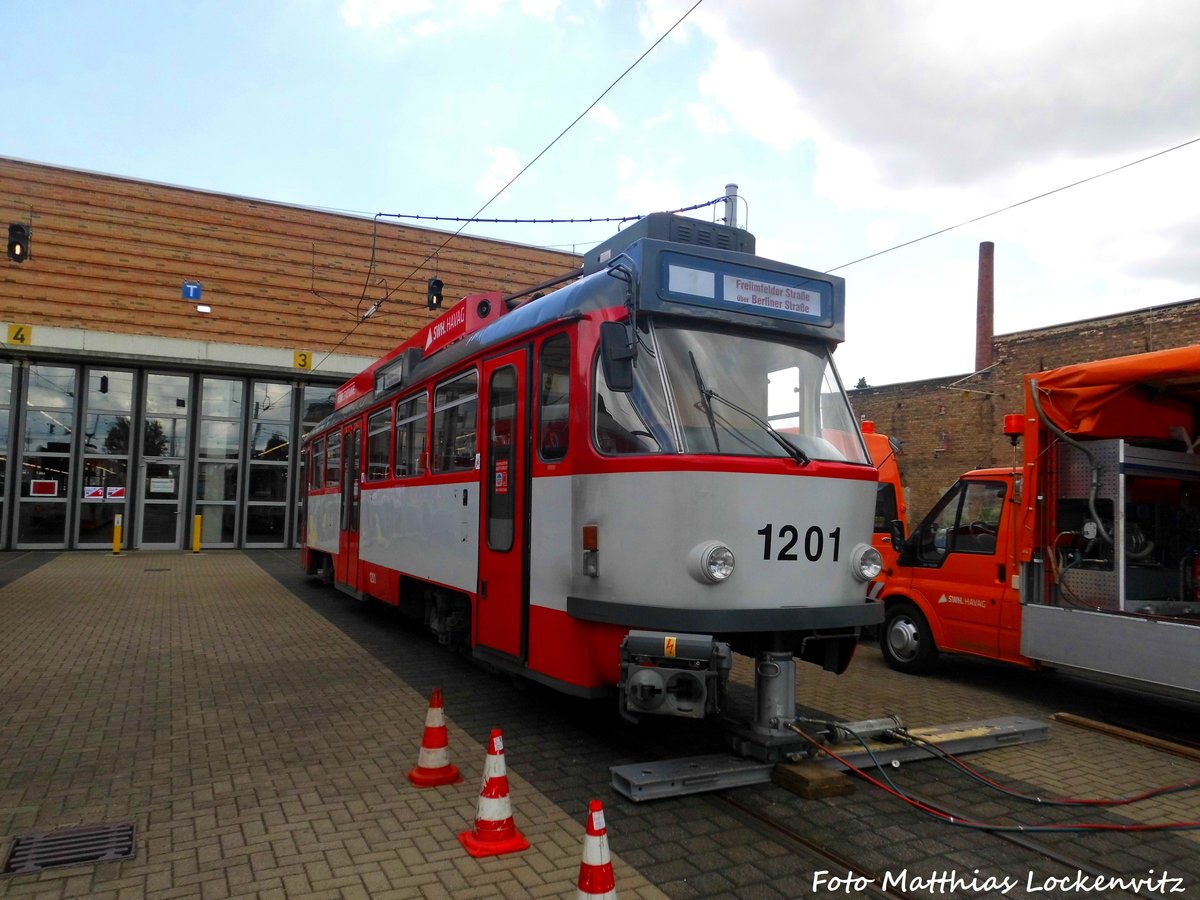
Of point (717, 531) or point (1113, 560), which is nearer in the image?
point (717, 531)

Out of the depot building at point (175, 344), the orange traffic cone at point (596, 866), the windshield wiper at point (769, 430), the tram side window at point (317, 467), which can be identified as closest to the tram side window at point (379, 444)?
the tram side window at point (317, 467)

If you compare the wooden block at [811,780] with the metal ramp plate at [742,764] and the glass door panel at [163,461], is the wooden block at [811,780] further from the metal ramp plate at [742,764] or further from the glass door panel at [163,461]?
the glass door panel at [163,461]

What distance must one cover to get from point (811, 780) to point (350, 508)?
330 inches

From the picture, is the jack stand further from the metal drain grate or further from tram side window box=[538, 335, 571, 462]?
the metal drain grate

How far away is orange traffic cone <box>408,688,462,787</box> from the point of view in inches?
208

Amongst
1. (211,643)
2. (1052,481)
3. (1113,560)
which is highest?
(1052,481)

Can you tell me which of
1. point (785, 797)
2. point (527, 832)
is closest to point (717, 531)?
point (785, 797)

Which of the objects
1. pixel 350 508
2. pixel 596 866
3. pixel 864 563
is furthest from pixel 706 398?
pixel 350 508

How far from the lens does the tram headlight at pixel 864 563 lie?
556 centimetres

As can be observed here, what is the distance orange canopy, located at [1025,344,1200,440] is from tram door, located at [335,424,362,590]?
7843mm

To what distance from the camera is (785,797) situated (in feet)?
16.6

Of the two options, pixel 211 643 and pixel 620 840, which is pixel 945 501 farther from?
pixel 211 643

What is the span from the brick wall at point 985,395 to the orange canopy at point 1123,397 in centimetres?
1403

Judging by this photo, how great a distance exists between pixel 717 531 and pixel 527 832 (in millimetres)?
1869
